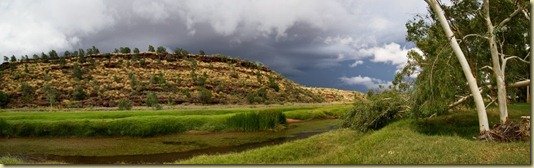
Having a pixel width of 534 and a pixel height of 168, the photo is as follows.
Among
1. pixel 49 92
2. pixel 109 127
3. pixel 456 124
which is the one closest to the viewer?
pixel 456 124

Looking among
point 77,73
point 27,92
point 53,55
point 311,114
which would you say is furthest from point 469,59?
point 53,55

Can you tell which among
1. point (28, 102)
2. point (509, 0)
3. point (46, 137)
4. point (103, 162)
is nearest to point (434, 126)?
point (509, 0)

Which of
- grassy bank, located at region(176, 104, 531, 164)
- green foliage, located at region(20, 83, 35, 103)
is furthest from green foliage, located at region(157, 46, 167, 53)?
grassy bank, located at region(176, 104, 531, 164)

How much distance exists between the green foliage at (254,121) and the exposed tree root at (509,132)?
2314 centimetres

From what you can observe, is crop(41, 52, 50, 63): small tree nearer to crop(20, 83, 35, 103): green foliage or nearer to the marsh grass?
crop(20, 83, 35, 103): green foliage

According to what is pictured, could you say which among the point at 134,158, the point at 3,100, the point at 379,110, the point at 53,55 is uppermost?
the point at 53,55

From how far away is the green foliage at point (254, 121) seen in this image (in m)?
35.5

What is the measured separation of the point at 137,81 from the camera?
85.1 metres

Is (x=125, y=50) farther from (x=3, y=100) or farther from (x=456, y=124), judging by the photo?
(x=456, y=124)

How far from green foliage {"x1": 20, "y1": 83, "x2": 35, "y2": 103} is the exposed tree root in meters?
72.0

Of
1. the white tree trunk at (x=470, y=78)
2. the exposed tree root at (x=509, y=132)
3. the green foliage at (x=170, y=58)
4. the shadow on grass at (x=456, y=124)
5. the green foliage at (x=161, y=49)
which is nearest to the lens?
the exposed tree root at (x=509, y=132)

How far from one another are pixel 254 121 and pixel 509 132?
23.9 meters

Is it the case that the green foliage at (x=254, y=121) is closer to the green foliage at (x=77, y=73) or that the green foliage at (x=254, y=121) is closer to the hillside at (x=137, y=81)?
the hillside at (x=137, y=81)

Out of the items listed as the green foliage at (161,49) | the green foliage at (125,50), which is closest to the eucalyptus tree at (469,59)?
the green foliage at (161,49)
